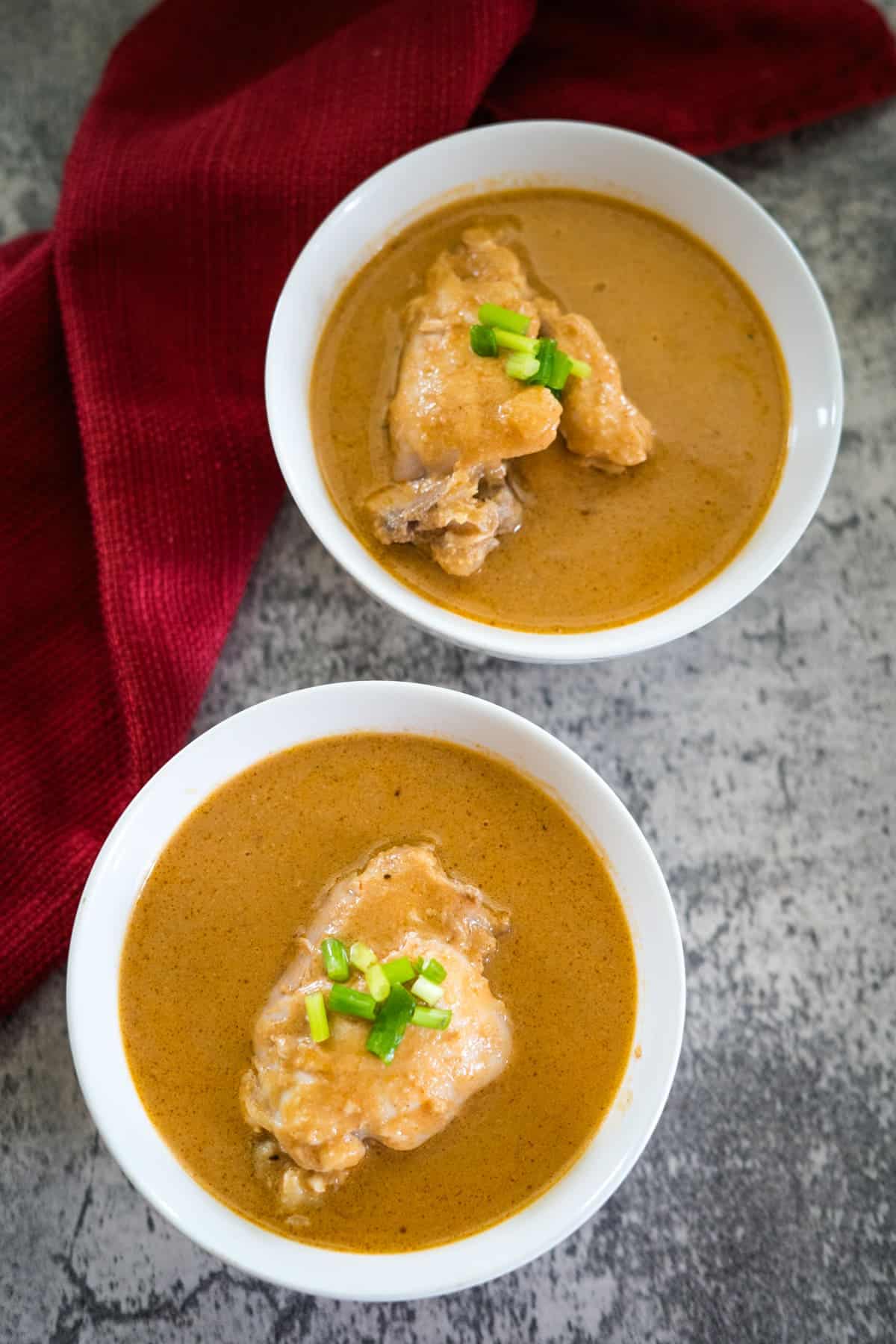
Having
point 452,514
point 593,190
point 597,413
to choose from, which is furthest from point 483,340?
point 593,190

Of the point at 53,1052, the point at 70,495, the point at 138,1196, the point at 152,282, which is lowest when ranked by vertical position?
the point at 138,1196

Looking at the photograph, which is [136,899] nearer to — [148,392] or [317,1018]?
[317,1018]

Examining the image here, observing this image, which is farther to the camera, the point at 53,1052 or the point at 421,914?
the point at 53,1052

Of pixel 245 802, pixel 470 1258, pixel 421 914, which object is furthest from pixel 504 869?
pixel 470 1258

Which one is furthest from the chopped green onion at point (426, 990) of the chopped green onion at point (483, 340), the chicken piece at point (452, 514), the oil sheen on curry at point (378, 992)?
the chopped green onion at point (483, 340)

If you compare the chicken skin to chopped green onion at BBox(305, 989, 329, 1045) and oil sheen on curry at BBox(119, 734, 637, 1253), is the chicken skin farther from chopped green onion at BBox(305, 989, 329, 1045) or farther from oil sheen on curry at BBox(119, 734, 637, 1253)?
chopped green onion at BBox(305, 989, 329, 1045)

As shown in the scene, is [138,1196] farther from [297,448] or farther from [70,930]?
[297,448]

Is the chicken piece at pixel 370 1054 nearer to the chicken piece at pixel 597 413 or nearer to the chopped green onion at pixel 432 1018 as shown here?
the chopped green onion at pixel 432 1018
